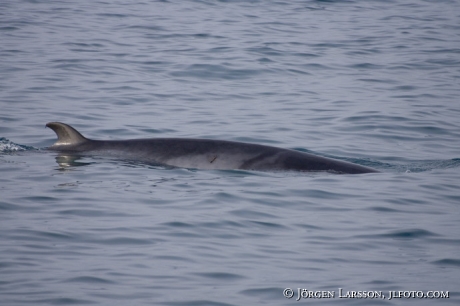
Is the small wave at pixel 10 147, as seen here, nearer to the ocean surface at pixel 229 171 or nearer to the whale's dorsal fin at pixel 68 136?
the ocean surface at pixel 229 171

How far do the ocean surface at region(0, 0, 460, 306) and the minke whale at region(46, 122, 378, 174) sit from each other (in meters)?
0.20

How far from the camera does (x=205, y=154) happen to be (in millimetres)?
12852

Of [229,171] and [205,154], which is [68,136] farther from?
[229,171]

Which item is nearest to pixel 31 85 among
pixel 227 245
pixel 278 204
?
pixel 278 204

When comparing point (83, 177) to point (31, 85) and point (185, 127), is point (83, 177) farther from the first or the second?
point (31, 85)

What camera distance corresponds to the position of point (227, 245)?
9625 mm

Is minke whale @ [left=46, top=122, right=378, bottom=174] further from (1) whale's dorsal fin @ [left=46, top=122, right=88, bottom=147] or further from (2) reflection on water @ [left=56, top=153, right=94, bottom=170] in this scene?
(2) reflection on water @ [left=56, top=153, right=94, bottom=170]

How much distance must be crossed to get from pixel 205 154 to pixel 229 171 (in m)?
0.45

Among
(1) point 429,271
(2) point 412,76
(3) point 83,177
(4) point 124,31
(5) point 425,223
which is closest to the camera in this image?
(1) point 429,271

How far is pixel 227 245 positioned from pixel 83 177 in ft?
11.2

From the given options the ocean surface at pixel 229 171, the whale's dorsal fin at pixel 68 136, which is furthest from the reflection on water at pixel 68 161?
the whale's dorsal fin at pixel 68 136

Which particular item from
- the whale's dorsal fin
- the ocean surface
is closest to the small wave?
the ocean surface

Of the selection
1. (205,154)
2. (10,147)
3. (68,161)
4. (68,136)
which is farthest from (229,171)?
(10,147)

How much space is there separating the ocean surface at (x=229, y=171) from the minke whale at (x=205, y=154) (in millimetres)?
195
